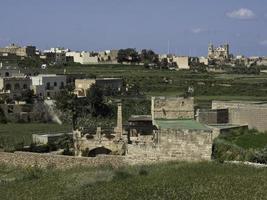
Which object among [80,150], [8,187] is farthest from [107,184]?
[80,150]

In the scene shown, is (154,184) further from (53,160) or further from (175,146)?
(53,160)

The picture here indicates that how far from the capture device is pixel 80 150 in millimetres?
25781

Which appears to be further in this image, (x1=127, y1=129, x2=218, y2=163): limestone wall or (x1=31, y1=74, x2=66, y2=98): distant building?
(x1=31, y1=74, x2=66, y2=98): distant building

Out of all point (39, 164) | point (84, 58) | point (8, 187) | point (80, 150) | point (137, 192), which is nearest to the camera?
point (137, 192)

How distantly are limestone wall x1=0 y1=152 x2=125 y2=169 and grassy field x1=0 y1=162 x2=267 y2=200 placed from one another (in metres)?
2.55

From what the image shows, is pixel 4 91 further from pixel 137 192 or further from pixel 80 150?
pixel 137 192

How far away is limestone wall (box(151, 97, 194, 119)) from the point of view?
24.1 meters

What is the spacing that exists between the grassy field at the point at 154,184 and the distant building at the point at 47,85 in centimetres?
5325

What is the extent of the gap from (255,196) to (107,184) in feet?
13.8

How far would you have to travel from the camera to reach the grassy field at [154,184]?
13617mm

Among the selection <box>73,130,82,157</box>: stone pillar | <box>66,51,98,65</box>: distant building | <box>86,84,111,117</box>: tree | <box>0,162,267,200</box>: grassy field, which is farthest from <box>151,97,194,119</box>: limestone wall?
<box>66,51,98,65</box>: distant building

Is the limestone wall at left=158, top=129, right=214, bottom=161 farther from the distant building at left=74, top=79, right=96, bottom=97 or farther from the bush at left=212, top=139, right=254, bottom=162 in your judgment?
the distant building at left=74, top=79, right=96, bottom=97

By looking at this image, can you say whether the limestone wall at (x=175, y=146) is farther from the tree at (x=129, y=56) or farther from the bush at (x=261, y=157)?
the tree at (x=129, y=56)

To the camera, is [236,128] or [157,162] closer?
[157,162]
